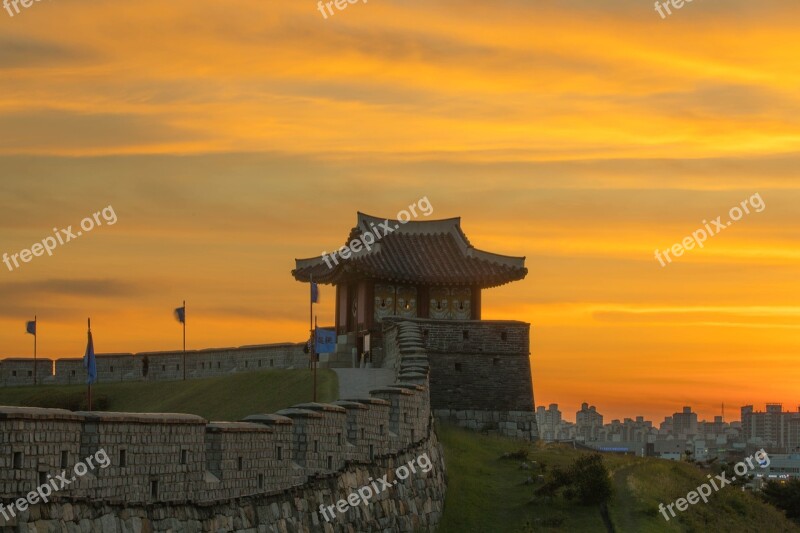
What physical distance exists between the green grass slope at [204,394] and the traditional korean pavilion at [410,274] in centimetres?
499

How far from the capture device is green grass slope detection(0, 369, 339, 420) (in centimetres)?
4791

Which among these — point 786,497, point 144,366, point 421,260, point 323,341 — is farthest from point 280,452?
point 144,366

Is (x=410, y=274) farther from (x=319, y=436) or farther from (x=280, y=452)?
(x=280, y=452)

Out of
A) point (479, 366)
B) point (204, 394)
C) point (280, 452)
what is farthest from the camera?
point (204, 394)

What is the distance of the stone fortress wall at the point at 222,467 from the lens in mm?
18156

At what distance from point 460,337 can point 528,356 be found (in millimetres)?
2737

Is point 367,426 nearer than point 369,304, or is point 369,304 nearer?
point 367,426

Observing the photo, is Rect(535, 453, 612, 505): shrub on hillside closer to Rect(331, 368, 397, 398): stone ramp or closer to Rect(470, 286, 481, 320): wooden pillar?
Rect(331, 368, 397, 398): stone ramp

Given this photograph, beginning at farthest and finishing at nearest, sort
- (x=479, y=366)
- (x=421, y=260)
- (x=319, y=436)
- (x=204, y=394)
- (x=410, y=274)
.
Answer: (x=421, y=260) → (x=410, y=274) → (x=204, y=394) → (x=479, y=366) → (x=319, y=436)

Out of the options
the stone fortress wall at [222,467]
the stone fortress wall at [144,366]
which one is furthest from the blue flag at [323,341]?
the stone fortress wall at [144,366]

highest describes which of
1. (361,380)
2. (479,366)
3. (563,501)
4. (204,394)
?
(479,366)

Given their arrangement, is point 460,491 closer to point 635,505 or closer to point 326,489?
point 635,505

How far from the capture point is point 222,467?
22.7m

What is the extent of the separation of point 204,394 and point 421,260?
10379 millimetres
